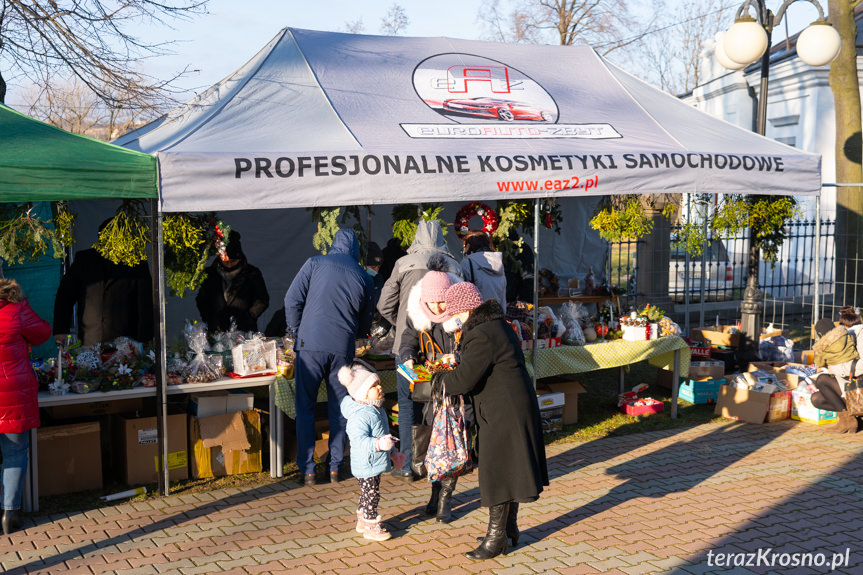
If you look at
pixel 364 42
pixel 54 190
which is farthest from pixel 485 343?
pixel 364 42

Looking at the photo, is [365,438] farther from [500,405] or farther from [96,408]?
[96,408]

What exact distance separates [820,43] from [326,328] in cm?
708

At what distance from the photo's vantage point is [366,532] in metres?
5.51

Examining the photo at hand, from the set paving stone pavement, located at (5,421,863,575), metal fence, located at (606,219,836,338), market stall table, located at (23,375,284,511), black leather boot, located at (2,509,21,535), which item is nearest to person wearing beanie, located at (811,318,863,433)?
paving stone pavement, located at (5,421,863,575)

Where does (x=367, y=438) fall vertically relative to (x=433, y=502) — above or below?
above

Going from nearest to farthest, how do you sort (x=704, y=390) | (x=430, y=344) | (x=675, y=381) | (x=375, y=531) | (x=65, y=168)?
(x=375, y=531), (x=65, y=168), (x=430, y=344), (x=675, y=381), (x=704, y=390)

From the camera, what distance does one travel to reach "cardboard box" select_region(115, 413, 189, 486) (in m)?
6.50

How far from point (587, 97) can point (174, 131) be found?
4.57 meters

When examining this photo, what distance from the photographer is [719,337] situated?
1047 centimetres

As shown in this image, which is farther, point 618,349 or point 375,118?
point 618,349

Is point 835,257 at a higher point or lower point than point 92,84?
lower

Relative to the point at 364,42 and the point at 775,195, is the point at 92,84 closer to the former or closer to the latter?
the point at 364,42

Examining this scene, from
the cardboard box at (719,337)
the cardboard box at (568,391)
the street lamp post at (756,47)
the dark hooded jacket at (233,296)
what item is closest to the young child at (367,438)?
the dark hooded jacket at (233,296)

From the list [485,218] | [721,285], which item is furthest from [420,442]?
[721,285]
